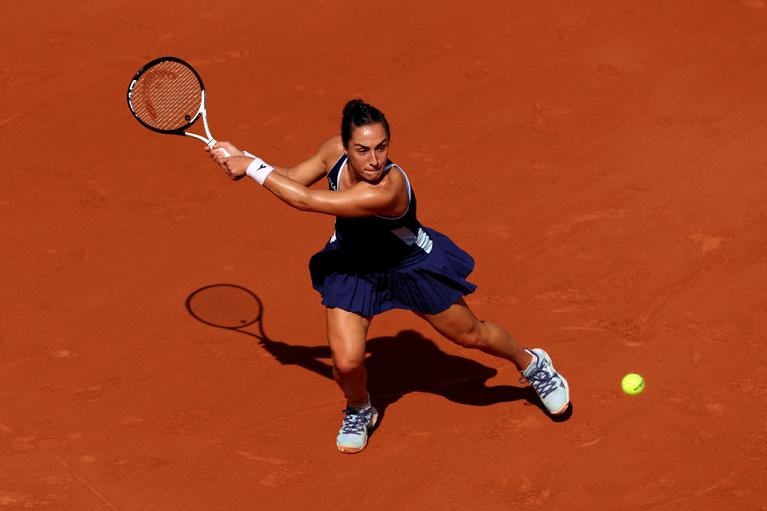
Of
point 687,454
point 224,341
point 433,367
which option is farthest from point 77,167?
point 687,454

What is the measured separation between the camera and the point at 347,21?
39.7 feet

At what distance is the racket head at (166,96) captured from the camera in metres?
7.77

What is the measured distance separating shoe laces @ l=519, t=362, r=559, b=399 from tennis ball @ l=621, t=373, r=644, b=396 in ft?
1.56

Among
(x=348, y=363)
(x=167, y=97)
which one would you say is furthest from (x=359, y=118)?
(x=167, y=97)

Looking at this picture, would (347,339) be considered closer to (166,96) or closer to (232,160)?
(232,160)

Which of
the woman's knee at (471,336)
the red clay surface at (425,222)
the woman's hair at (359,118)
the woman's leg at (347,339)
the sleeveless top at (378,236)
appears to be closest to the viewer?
the woman's hair at (359,118)

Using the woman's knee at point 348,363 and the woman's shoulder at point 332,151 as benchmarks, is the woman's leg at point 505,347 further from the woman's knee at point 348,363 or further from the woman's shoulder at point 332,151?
the woman's shoulder at point 332,151

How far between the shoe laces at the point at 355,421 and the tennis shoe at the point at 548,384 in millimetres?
957

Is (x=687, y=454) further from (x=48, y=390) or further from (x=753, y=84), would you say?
(x=753, y=84)

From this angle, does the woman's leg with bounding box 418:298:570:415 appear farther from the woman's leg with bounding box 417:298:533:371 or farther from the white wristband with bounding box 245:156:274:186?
the white wristband with bounding box 245:156:274:186

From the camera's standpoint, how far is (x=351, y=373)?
7258 mm

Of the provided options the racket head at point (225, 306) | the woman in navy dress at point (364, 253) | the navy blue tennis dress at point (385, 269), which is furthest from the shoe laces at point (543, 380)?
the racket head at point (225, 306)

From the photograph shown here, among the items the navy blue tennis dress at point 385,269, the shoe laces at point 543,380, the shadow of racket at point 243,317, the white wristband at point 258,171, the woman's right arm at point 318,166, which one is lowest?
the shadow of racket at point 243,317

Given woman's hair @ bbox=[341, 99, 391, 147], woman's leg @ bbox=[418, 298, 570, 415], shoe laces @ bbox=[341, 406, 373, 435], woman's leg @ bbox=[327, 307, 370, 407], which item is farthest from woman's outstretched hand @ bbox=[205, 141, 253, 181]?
shoe laces @ bbox=[341, 406, 373, 435]
